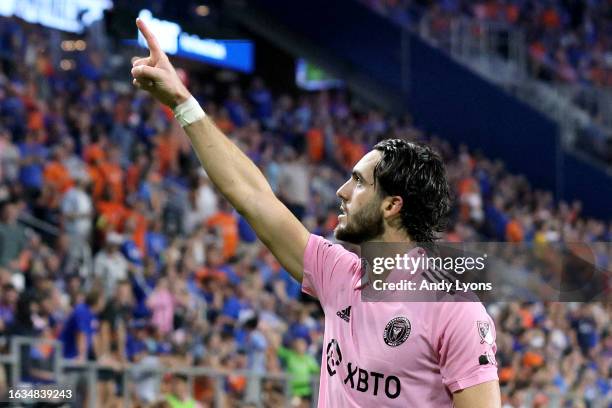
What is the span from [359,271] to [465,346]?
1.35ft

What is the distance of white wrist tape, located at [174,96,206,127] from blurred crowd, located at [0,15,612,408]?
11.6 feet

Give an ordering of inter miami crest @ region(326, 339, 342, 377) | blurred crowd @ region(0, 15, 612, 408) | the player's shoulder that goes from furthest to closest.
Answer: blurred crowd @ region(0, 15, 612, 408) < the player's shoulder < inter miami crest @ region(326, 339, 342, 377)

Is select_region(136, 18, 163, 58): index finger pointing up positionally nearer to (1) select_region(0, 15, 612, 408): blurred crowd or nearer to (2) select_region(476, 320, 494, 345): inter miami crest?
(2) select_region(476, 320, 494, 345): inter miami crest

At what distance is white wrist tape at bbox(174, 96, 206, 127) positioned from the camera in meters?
3.14

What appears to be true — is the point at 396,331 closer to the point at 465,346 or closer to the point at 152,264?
the point at 465,346

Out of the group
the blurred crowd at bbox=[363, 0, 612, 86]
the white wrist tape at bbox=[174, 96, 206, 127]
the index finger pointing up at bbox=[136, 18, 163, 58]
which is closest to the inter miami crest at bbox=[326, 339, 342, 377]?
the white wrist tape at bbox=[174, 96, 206, 127]

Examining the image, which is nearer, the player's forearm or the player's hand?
the player's hand

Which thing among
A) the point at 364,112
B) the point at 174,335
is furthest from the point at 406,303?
the point at 364,112

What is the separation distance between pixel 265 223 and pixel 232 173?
17cm

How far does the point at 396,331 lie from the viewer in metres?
3.12

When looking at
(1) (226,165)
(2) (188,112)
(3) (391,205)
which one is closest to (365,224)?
(3) (391,205)

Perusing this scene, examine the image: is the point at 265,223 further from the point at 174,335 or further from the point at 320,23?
the point at 320,23

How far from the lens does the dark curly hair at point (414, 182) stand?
3.26 m

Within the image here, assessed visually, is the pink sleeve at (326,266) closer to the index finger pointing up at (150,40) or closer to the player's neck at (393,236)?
the player's neck at (393,236)
